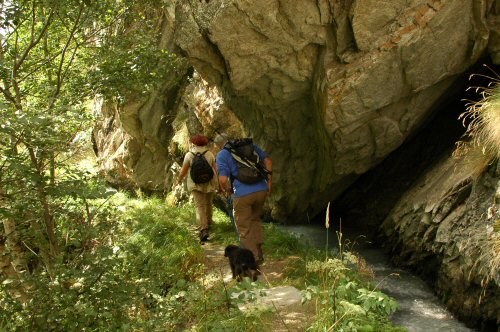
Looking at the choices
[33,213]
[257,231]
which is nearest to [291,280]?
[257,231]

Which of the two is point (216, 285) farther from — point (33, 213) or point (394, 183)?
point (394, 183)

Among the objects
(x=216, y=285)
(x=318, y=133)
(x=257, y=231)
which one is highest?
(x=318, y=133)

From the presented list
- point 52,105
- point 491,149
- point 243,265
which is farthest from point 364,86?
point 52,105

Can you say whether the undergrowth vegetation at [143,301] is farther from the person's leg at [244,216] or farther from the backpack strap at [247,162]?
the backpack strap at [247,162]

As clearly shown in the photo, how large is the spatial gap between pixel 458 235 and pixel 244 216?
2.89m

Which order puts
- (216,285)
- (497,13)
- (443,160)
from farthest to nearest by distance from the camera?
(443,160)
(497,13)
(216,285)

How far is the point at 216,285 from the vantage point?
6176 mm

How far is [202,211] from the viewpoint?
870 cm

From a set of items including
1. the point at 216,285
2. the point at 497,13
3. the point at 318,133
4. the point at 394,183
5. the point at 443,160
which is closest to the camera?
the point at 216,285

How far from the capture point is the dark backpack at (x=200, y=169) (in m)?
8.08

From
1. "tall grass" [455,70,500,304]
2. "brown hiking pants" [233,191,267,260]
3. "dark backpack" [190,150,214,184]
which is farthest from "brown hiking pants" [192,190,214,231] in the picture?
"tall grass" [455,70,500,304]

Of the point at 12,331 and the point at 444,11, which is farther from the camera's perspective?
the point at 444,11

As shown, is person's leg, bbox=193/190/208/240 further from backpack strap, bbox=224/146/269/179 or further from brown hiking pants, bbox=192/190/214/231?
backpack strap, bbox=224/146/269/179

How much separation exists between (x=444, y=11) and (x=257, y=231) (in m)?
4.23
